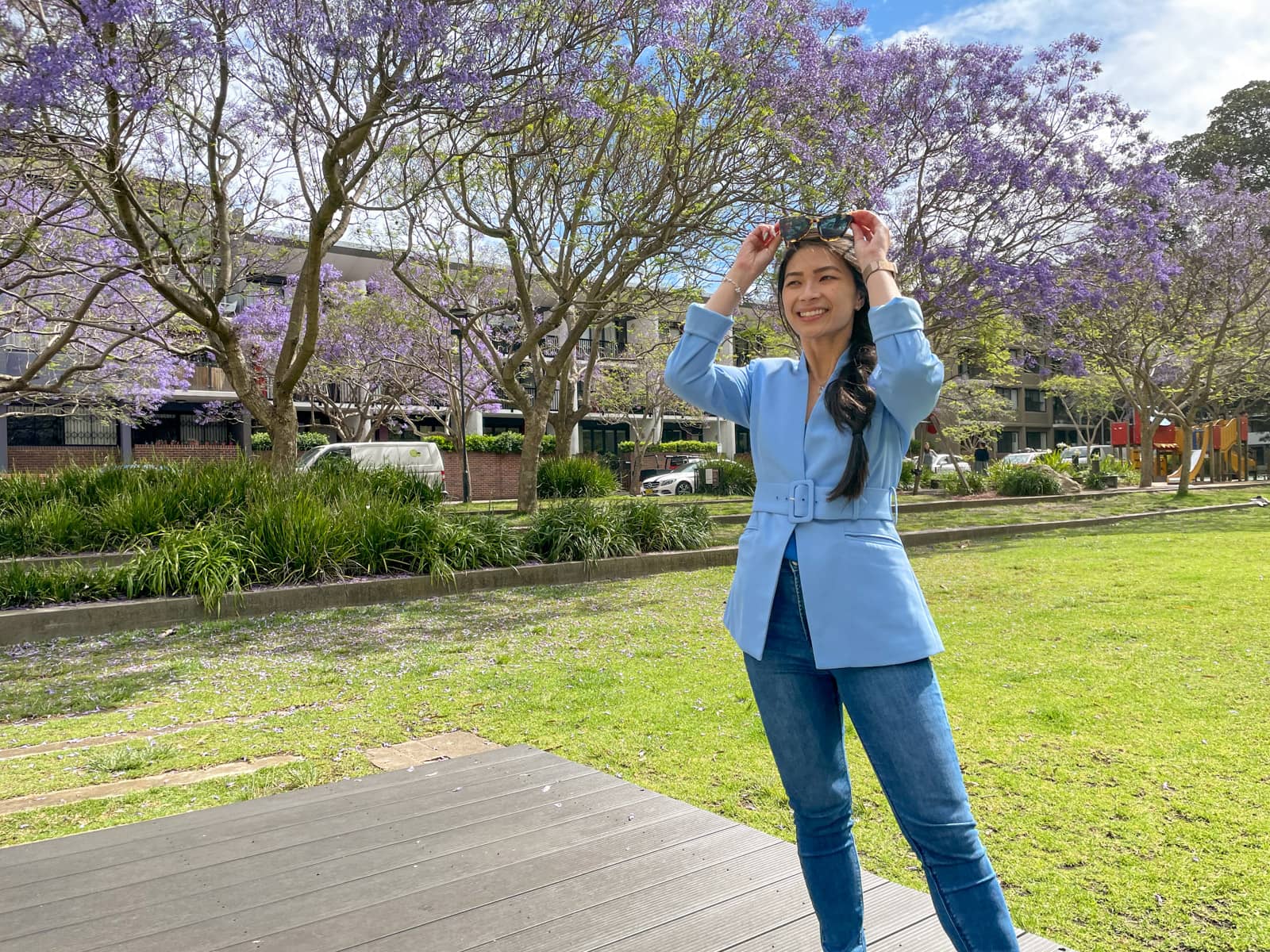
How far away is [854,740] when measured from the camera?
160 inches

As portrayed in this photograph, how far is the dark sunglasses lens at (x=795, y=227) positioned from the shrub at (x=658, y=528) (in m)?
9.57

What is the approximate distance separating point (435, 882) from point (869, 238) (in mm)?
2178

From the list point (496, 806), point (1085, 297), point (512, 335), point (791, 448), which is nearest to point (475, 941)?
point (496, 806)

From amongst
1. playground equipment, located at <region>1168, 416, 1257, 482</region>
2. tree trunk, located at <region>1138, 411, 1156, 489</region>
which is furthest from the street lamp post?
playground equipment, located at <region>1168, 416, 1257, 482</region>

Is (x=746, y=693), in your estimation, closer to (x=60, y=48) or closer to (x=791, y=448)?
(x=791, y=448)

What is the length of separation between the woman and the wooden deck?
56 centimetres

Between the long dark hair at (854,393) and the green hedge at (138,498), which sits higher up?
the long dark hair at (854,393)

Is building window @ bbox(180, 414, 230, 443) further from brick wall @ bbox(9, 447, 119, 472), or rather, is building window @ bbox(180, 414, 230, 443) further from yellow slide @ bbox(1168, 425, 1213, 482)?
yellow slide @ bbox(1168, 425, 1213, 482)

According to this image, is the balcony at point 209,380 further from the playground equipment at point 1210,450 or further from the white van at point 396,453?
the playground equipment at point 1210,450

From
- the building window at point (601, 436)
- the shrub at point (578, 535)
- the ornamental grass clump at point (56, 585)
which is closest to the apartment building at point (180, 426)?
the building window at point (601, 436)

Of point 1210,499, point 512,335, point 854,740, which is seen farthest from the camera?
point 512,335

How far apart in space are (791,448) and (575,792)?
6.54 feet

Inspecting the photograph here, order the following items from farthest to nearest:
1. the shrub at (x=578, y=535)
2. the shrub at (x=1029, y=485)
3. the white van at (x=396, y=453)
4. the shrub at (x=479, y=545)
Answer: the shrub at (x=1029, y=485) < the white van at (x=396, y=453) < the shrub at (x=578, y=535) < the shrub at (x=479, y=545)

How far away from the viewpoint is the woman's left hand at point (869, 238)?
190cm
